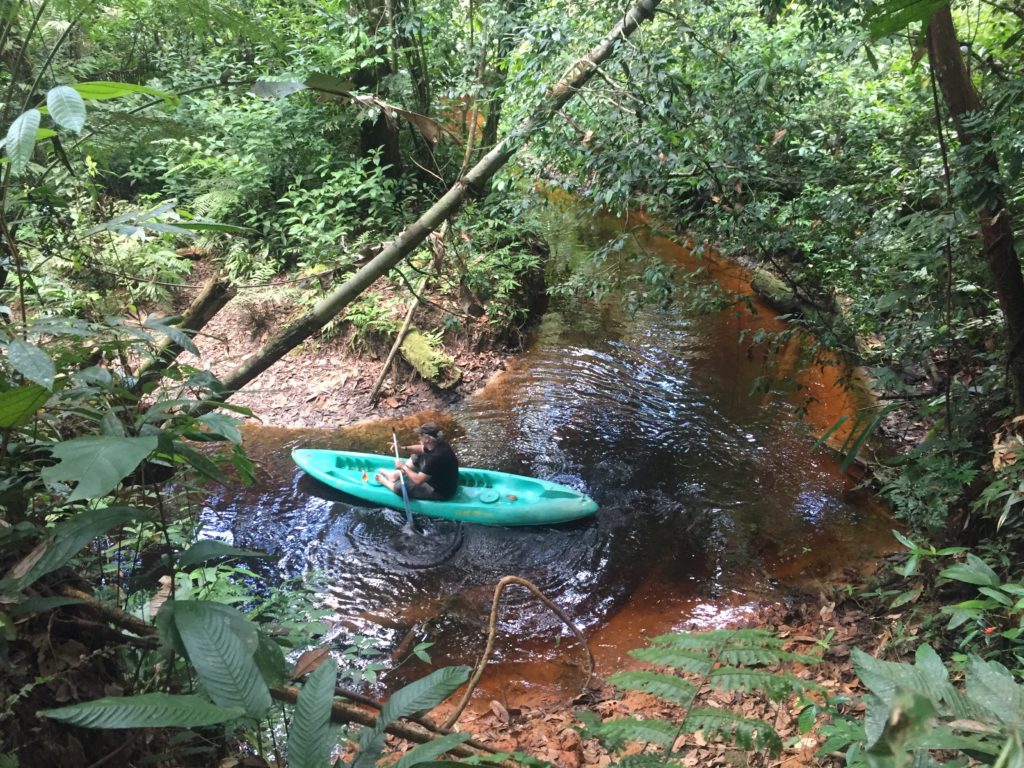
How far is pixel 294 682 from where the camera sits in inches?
64.8

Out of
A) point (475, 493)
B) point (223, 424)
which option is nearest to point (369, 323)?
point (475, 493)

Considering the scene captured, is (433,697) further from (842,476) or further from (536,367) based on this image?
(536,367)

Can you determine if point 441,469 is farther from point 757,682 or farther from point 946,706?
point 946,706

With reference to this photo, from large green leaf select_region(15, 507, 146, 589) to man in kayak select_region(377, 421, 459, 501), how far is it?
4906mm

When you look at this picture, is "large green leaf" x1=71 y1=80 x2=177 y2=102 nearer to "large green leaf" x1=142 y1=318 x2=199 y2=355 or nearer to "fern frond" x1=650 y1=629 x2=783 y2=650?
"large green leaf" x1=142 y1=318 x2=199 y2=355

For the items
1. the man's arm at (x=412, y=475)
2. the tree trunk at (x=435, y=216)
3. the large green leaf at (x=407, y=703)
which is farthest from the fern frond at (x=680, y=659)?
the man's arm at (x=412, y=475)

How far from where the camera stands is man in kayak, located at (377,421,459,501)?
6238mm

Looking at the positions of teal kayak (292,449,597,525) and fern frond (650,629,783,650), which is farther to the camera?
teal kayak (292,449,597,525)

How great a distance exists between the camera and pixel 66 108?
4.13 ft

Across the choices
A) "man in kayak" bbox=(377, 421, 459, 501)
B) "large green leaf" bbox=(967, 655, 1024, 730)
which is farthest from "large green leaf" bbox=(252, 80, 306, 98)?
"man in kayak" bbox=(377, 421, 459, 501)

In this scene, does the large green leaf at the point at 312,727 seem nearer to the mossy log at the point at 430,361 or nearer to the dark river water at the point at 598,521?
the dark river water at the point at 598,521

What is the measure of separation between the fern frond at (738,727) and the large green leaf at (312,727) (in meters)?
0.81

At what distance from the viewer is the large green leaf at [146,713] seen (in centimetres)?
104

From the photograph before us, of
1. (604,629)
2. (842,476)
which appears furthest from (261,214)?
(842,476)
